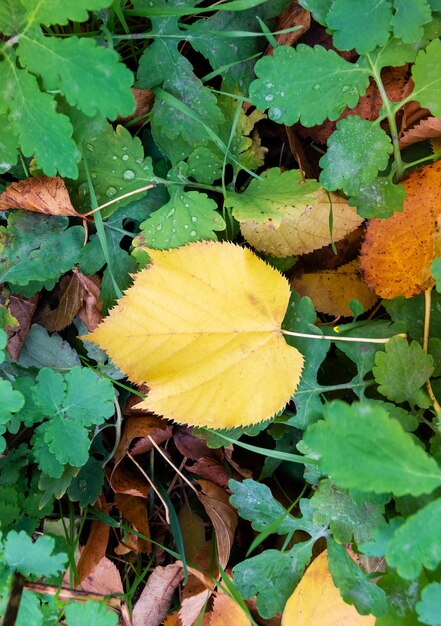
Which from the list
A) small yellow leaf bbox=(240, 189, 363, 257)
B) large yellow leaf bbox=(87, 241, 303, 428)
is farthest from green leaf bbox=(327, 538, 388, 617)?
small yellow leaf bbox=(240, 189, 363, 257)

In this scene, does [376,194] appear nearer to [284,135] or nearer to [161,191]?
[284,135]

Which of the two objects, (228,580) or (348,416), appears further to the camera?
(228,580)

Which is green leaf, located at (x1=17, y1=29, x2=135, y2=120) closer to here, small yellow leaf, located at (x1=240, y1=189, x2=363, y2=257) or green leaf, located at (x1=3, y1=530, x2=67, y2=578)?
small yellow leaf, located at (x1=240, y1=189, x2=363, y2=257)

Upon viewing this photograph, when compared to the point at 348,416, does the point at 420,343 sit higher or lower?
lower

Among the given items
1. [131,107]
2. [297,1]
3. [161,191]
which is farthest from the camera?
[161,191]

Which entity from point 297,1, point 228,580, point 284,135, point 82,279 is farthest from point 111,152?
point 228,580

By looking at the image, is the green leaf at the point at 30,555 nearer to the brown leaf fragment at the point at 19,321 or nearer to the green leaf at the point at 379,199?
the brown leaf fragment at the point at 19,321
